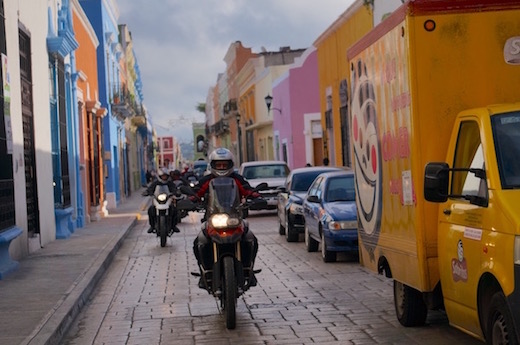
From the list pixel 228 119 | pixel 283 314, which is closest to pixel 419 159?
pixel 283 314

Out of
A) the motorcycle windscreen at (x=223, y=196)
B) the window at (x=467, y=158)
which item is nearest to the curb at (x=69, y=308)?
the motorcycle windscreen at (x=223, y=196)

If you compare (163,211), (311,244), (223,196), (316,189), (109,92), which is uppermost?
(109,92)

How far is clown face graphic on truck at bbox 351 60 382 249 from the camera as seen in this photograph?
31.2 ft

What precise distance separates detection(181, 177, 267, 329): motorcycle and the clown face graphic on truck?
1.09 metres

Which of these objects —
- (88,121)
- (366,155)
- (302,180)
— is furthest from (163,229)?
(88,121)

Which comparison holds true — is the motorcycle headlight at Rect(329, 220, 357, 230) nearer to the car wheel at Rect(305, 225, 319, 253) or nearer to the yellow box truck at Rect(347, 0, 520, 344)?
the car wheel at Rect(305, 225, 319, 253)

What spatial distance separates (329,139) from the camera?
35.2m

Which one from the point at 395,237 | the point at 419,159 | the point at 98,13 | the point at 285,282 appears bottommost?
the point at 285,282

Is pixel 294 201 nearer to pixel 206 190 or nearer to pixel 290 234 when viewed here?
pixel 290 234

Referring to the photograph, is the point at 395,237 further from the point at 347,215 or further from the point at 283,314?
the point at 347,215

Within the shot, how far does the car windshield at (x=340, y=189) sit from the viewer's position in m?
16.3

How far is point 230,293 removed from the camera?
935 cm

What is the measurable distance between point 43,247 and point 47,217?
0.94 metres

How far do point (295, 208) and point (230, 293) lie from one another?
10.0 meters
